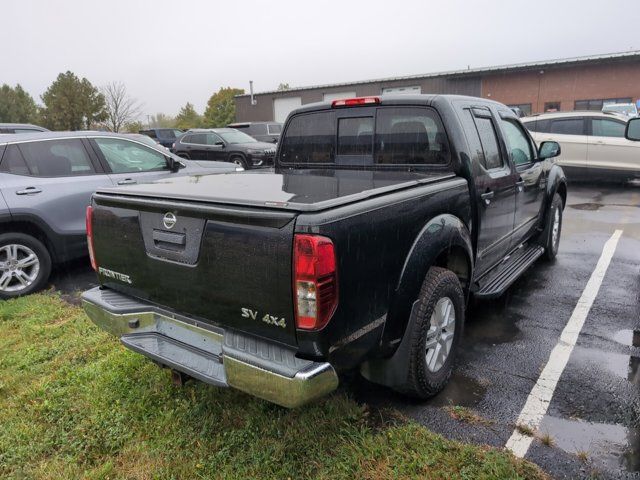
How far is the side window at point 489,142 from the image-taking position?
149 inches

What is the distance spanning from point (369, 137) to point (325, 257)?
1957 millimetres

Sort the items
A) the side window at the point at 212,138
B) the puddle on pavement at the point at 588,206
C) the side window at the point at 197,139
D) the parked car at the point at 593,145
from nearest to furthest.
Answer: the puddle on pavement at the point at 588,206
the parked car at the point at 593,145
the side window at the point at 212,138
the side window at the point at 197,139

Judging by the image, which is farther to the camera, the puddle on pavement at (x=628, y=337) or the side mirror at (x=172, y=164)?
the side mirror at (x=172, y=164)

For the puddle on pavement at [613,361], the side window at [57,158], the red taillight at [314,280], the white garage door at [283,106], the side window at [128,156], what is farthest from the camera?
the white garage door at [283,106]

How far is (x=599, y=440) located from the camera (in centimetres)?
262

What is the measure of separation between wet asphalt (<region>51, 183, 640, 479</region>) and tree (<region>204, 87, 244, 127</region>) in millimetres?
48201

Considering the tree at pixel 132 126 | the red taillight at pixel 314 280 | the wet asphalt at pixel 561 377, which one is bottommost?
the wet asphalt at pixel 561 377

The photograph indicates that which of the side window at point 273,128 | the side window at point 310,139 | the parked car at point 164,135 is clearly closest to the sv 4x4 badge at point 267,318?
the side window at point 310,139

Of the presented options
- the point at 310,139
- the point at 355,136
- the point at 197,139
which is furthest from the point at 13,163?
the point at 197,139

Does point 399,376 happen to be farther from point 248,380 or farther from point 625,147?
point 625,147

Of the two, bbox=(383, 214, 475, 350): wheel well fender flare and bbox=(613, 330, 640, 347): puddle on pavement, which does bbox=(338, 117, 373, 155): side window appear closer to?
bbox=(383, 214, 475, 350): wheel well fender flare

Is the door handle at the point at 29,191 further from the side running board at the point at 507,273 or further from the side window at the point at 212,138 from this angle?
the side window at the point at 212,138

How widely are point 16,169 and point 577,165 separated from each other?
11.6 meters

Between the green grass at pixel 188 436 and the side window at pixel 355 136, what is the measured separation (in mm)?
1897
